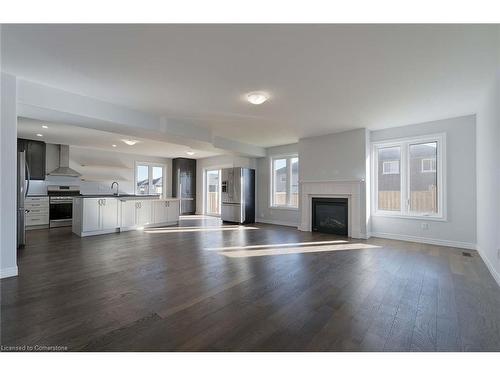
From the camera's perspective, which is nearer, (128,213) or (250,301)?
(250,301)

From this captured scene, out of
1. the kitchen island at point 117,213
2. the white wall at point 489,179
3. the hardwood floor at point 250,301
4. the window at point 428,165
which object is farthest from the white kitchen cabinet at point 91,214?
the window at point 428,165

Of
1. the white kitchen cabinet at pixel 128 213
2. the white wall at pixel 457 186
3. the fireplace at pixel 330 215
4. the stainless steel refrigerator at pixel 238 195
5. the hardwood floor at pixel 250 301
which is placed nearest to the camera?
the hardwood floor at pixel 250 301

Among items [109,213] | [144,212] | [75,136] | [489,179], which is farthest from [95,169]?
[489,179]

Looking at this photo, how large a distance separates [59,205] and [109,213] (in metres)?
2.35

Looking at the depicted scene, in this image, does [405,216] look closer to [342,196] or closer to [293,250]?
[342,196]

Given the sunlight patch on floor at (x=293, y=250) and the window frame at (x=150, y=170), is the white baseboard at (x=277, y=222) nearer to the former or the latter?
the sunlight patch on floor at (x=293, y=250)

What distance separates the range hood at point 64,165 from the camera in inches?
282

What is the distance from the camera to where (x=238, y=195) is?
7.82 meters

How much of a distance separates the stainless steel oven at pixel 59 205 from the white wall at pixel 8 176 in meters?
4.80

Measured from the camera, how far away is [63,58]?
2.51 meters

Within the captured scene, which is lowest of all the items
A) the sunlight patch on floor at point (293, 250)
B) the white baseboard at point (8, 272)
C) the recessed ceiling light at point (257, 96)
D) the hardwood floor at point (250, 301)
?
the sunlight patch on floor at point (293, 250)
